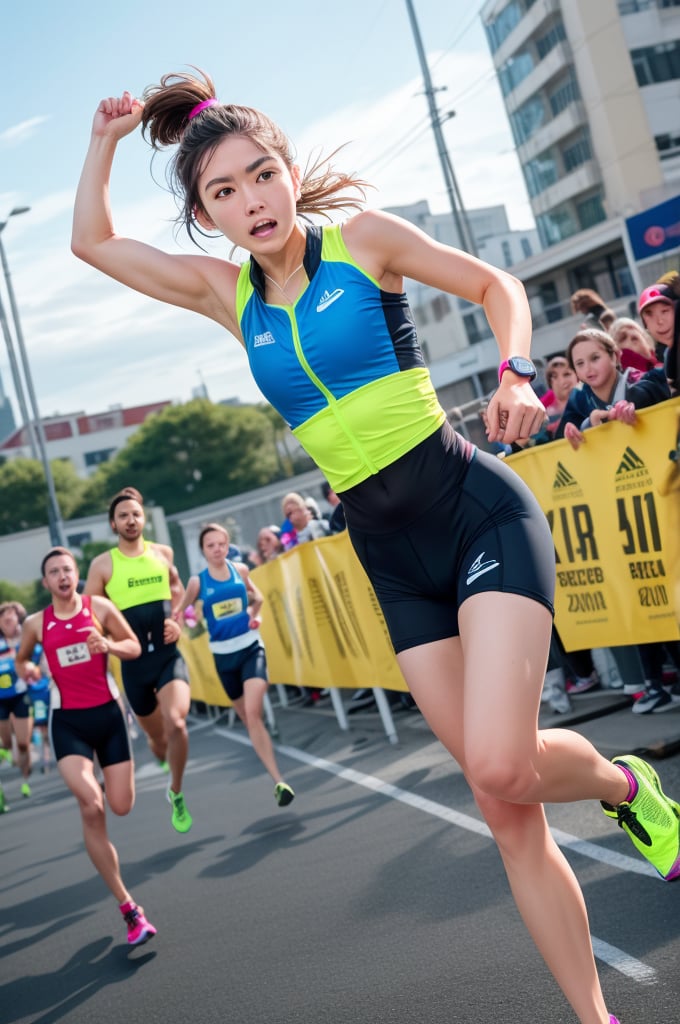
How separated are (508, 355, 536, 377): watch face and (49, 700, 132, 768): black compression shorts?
5211 mm

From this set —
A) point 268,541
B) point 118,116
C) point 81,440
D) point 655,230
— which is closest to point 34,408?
point 655,230

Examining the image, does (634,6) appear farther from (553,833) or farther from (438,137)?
(553,833)

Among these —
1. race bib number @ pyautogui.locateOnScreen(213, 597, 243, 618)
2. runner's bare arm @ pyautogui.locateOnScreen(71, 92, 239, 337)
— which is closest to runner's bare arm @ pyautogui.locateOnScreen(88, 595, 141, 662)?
race bib number @ pyautogui.locateOnScreen(213, 597, 243, 618)

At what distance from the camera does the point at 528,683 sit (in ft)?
10.5

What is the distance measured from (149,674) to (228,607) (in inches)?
47.3

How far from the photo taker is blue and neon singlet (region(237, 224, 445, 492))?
Result: 3518 millimetres

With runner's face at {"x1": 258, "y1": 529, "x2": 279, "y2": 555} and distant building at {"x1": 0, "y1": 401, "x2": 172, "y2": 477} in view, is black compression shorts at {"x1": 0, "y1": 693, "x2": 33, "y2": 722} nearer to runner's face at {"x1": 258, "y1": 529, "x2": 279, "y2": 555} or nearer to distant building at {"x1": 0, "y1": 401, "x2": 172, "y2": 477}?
runner's face at {"x1": 258, "y1": 529, "x2": 279, "y2": 555}

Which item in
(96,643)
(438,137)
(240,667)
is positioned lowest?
(240,667)

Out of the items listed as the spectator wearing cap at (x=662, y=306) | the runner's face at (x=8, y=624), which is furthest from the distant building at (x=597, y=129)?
the spectator wearing cap at (x=662, y=306)

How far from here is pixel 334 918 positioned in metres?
6.02

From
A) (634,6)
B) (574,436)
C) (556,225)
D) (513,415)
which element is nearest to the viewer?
(513,415)

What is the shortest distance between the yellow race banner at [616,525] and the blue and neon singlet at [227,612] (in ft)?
9.31

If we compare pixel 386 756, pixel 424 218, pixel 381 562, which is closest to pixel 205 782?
pixel 386 756

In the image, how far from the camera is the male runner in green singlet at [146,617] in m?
9.95
